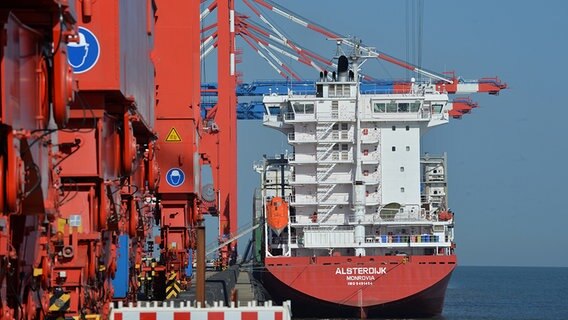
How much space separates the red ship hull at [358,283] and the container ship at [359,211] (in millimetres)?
35

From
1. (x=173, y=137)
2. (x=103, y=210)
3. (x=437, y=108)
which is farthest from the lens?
(x=437, y=108)

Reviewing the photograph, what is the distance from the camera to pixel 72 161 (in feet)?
42.5

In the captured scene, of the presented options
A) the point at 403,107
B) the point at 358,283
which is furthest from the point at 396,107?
the point at 358,283

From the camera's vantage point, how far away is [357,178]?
48062 millimetres

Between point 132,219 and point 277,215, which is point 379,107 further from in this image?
point 132,219

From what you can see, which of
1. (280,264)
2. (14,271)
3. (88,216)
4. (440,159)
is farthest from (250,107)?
(14,271)

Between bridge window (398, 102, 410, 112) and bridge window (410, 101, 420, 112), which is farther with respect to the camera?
bridge window (410, 101, 420, 112)

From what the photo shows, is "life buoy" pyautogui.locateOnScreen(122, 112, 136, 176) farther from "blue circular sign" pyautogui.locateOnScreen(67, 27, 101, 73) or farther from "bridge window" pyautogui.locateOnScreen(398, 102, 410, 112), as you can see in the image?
"bridge window" pyautogui.locateOnScreen(398, 102, 410, 112)

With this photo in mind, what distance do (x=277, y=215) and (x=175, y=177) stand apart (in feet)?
55.9

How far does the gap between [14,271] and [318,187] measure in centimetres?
4022

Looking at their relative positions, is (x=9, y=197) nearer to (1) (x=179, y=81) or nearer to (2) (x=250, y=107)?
(1) (x=179, y=81)

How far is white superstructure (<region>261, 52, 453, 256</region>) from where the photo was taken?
4816 cm

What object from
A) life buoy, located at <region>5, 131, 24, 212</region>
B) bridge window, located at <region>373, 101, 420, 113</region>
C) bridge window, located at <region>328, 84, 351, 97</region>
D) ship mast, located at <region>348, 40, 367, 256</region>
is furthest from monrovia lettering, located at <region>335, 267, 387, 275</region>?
life buoy, located at <region>5, 131, 24, 212</region>

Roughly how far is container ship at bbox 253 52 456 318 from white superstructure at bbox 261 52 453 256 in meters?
0.04
